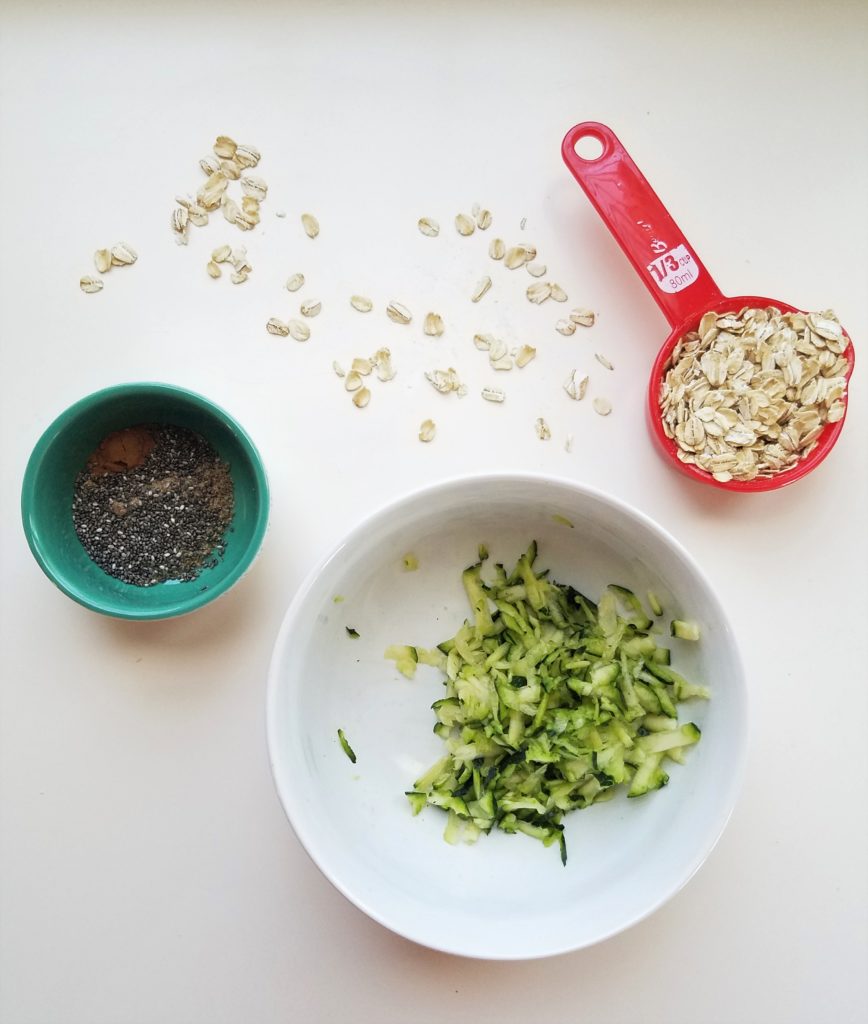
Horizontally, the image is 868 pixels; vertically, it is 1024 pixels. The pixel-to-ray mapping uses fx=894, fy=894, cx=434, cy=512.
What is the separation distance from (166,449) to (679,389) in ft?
2.08

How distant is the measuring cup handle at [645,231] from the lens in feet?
3.58

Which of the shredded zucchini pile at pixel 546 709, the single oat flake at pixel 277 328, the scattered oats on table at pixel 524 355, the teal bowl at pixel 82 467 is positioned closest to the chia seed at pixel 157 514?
the teal bowl at pixel 82 467

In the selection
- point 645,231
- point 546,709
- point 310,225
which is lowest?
point 546,709

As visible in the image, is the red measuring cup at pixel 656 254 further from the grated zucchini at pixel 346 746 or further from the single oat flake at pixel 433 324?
the grated zucchini at pixel 346 746

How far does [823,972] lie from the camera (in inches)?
44.9

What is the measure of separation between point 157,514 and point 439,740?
448 millimetres

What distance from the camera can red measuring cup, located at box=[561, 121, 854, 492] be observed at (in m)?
1.08

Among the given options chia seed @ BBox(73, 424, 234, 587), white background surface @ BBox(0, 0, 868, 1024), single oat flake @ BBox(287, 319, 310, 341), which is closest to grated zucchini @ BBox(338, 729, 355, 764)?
white background surface @ BBox(0, 0, 868, 1024)

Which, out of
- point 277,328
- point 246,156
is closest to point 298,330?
point 277,328

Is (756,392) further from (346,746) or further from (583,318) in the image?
(346,746)

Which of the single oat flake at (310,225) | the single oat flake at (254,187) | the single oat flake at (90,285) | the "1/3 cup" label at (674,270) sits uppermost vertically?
the single oat flake at (90,285)

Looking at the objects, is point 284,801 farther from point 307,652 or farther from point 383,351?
point 383,351

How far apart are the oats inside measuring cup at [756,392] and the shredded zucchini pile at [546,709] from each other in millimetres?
206

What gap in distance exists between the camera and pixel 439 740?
112cm
